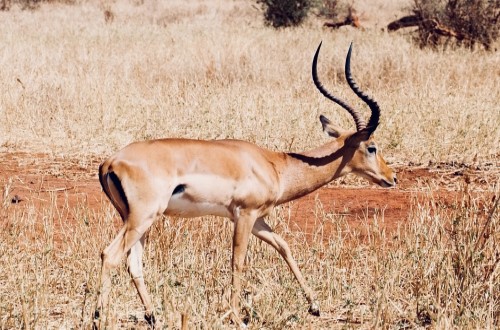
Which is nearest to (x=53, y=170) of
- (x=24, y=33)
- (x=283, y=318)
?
(x=283, y=318)

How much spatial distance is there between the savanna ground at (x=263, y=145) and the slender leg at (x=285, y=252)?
0.09 m

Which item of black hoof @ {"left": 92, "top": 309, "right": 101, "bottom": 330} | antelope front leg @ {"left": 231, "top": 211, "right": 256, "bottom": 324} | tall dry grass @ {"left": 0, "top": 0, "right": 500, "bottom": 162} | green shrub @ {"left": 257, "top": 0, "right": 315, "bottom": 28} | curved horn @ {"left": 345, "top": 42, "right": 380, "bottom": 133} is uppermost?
curved horn @ {"left": 345, "top": 42, "right": 380, "bottom": 133}

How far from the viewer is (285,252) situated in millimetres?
4887

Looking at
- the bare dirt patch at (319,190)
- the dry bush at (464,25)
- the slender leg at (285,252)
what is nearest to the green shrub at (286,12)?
the dry bush at (464,25)

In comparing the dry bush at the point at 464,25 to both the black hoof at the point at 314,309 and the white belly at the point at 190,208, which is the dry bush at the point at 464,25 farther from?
the white belly at the point at 190,208

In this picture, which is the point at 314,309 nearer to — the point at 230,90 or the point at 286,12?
the point at 230,90

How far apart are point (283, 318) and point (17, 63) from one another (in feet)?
32.0

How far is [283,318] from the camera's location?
Answer: 437 centimetres

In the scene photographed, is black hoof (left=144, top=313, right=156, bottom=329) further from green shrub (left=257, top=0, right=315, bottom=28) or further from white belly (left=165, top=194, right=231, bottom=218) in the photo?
green shrub (left=257, top=0, right=315, bottom=28)

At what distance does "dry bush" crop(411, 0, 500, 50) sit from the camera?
15.8 m

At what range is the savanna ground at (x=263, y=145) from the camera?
15.2 feet

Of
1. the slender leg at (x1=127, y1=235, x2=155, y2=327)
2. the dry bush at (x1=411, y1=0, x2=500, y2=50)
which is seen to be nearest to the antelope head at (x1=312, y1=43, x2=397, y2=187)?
the slender leg at (x1=127, y1=235, x2=155, y2=327)

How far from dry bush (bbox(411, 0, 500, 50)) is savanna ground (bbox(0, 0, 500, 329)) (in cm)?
60

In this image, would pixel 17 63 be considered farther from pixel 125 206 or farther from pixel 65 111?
pixel 125 206
